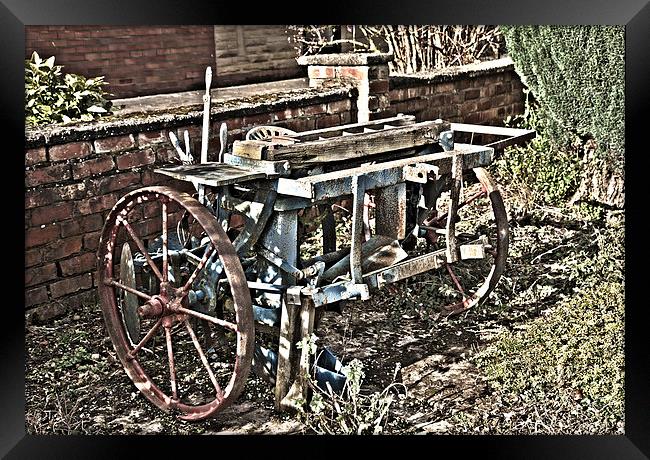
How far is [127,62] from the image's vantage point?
8.91 metres

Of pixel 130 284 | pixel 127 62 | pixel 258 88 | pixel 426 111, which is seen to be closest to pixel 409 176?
pixel 130 284

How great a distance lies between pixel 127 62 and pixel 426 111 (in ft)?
10.3

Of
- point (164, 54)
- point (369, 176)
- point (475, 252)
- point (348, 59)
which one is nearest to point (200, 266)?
point (369, 176)

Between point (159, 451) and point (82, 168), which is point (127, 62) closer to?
point (82, 168)

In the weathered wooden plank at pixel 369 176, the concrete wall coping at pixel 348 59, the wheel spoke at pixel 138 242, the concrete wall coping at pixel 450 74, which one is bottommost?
the wheel spoke at pixel 138 242

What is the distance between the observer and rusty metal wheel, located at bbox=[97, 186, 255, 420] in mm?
3861

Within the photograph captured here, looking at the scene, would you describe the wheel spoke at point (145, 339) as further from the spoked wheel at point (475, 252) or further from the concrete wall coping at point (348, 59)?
the concrete wall coping at point (348, 59)

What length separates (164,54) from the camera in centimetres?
919

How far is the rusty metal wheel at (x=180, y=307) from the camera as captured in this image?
3.86 meters

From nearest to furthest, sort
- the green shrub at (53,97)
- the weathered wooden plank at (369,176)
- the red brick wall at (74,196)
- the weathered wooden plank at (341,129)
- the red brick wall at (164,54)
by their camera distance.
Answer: the weathered wooden plank at (369,176), the weathered wooden plank at (341,129), the red brick wall at (74,196), the green shrub at (53,97), the red brick wall at (164,54)

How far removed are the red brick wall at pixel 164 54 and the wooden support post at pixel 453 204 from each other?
4683 millimetres

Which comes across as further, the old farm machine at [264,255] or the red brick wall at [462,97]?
the red brick wall at [462,97]

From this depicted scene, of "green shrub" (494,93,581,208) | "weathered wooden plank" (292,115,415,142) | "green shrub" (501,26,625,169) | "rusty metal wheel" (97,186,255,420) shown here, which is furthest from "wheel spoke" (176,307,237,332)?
"green shrub" (494,93,581,208)

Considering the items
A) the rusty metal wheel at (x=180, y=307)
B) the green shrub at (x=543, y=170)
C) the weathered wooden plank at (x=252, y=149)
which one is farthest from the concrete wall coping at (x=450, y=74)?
the weathered wooden plank at (x=252, y=149)
